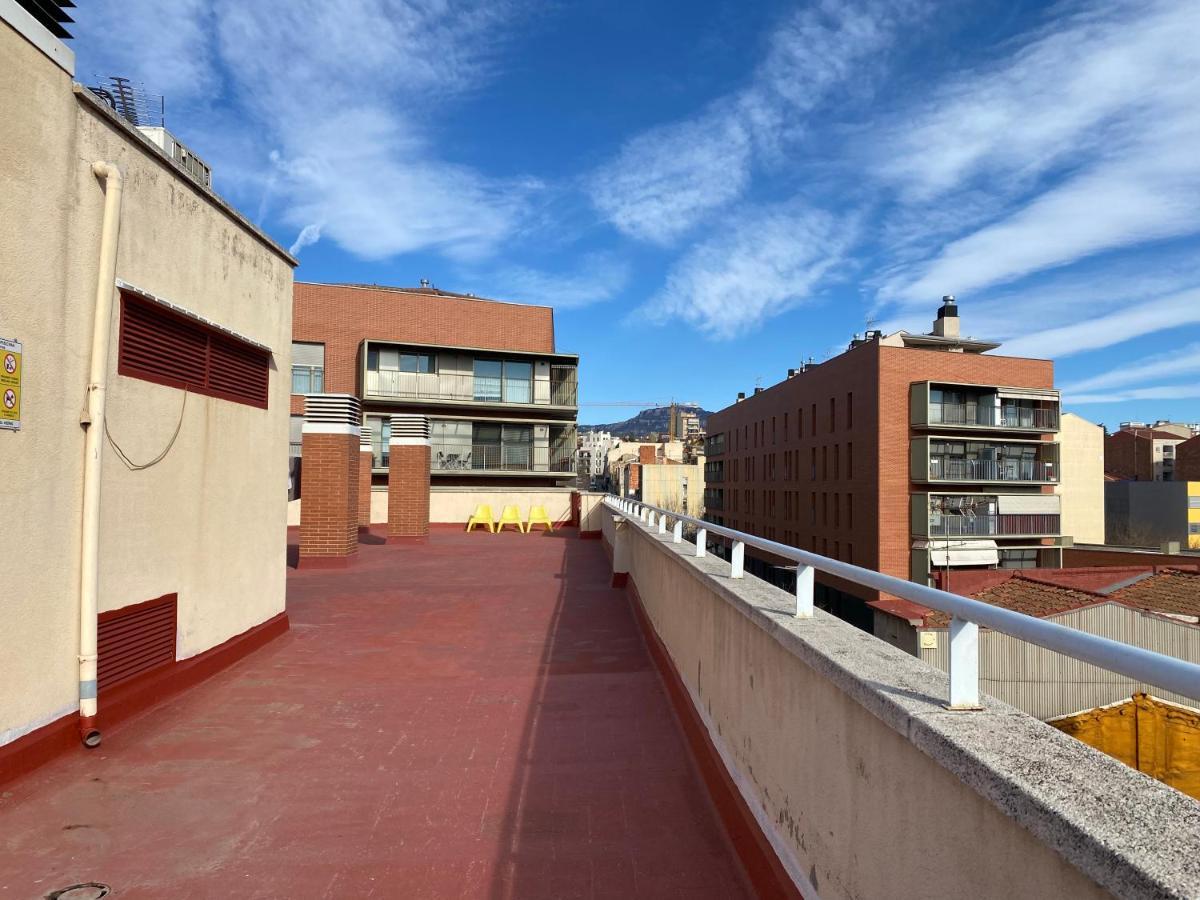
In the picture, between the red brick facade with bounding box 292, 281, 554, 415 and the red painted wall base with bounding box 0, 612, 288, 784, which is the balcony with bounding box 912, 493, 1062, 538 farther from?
the red painted wall base with bounding box 0, 612, 288, 784

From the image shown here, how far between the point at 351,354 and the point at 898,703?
3398 centimetres

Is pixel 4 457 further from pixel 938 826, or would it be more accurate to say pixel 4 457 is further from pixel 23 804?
pixel 938 826

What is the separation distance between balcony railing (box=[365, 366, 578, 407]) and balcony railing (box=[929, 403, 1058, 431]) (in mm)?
17775

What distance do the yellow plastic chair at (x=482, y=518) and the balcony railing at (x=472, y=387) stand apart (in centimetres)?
898

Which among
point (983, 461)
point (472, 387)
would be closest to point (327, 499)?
point (472, 387)

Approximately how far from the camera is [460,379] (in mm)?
31422

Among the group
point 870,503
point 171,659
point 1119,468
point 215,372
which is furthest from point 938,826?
point 1119,468

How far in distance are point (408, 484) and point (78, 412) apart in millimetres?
14043

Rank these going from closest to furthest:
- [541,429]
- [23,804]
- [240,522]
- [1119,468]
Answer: [23,804]
[240,522]
[541,429]
[1119,468]

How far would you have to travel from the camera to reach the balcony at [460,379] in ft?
100.0

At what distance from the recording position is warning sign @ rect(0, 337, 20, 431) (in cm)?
380

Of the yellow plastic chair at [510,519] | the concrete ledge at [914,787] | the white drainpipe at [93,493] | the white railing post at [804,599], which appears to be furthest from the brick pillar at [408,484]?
the white railing post at [804,599]

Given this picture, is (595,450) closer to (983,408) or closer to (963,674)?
(983,408)

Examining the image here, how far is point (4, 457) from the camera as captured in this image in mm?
3814
